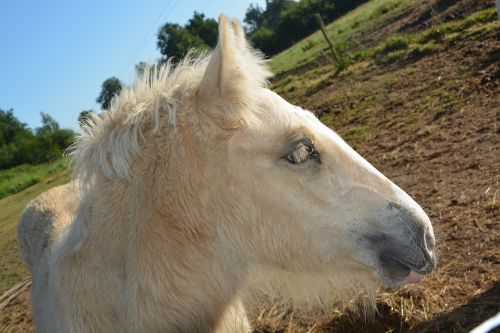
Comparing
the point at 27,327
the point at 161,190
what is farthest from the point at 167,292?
the point at 27,327

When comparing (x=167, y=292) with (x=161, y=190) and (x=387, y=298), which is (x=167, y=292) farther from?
(x=387, y=298)

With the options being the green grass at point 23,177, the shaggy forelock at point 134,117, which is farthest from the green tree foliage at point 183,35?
the shaggy forelock at point 134,117

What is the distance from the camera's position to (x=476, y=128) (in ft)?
20.8

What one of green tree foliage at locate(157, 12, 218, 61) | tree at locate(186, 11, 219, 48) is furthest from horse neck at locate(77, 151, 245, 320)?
tree at locate(186, 11, 219, 48)

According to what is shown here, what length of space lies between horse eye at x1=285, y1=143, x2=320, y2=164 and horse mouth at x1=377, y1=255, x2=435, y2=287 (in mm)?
623

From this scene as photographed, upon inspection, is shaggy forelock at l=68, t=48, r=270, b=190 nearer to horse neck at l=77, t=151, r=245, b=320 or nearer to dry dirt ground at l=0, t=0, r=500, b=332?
horse neck at l=77, t=151, r=245, b=320

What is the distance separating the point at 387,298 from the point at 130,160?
2404mm

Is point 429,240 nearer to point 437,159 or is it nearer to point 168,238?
point 168,238

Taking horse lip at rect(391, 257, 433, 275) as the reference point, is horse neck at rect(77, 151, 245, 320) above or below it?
above

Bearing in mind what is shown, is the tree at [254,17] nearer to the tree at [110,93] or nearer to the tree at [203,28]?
the tree at [203,28]

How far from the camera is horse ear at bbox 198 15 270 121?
2070 millimetres

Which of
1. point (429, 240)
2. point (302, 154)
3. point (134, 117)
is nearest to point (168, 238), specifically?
point (134, 117)

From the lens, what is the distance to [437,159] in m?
6.03

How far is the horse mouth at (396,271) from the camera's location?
220cm
